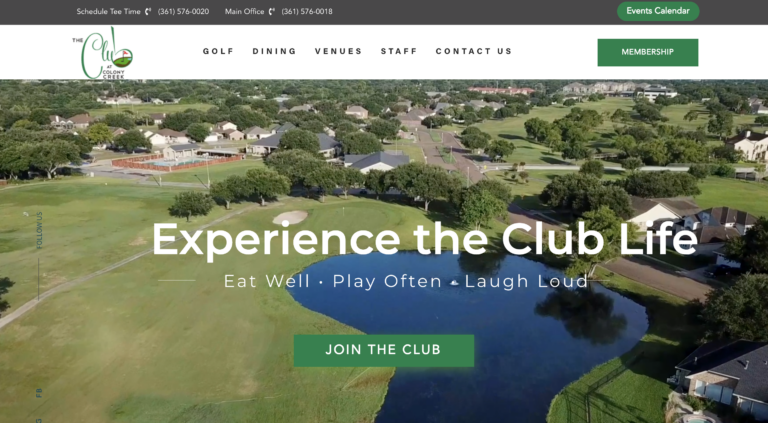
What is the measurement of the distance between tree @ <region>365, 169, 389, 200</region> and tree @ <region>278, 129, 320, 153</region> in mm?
25385

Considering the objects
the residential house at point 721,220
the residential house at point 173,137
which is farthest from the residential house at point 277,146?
the residential house at point 721,220

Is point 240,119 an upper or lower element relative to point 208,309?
upper

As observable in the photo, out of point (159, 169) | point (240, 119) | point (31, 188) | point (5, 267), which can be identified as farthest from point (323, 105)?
point (5, 267)

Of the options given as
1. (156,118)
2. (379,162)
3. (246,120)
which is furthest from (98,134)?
(379,162)

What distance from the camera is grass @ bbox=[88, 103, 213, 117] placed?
145000mm

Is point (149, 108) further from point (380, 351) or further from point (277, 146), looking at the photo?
point (380, 351)

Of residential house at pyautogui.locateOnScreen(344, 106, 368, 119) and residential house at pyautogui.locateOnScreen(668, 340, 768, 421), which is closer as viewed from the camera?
residential house at pyautogui.locateOnScreen(668, 340, 768, 421)

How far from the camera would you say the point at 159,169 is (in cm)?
7844

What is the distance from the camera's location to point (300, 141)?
83.8 metres

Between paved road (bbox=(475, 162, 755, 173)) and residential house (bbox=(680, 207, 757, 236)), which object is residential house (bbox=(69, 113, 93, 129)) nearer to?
paved road (bbox=(475, 162, 755, 173))

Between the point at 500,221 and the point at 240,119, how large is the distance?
285ft

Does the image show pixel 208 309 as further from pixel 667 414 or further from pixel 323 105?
pixel 323 105
